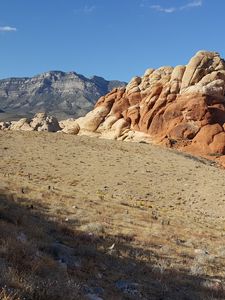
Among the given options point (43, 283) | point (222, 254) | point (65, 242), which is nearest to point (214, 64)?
point (222, 254)

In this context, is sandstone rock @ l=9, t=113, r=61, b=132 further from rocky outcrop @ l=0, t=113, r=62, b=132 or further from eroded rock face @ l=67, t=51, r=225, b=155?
eroded rock face @ l=67, t=51, r=225, b=155

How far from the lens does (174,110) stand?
224 ft

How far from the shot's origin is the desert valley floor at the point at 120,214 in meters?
12.6

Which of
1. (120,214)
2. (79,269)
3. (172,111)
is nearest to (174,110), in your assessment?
(172,111)

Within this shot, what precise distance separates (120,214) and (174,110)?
44.9 meters

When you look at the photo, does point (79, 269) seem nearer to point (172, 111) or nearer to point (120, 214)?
point (120, 214)

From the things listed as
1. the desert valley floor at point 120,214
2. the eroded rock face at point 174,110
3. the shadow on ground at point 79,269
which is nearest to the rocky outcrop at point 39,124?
the eroded rock face at point 174,110

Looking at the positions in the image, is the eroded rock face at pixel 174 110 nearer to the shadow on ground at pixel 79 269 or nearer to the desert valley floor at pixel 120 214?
the desert valley floor at pixel 120 214

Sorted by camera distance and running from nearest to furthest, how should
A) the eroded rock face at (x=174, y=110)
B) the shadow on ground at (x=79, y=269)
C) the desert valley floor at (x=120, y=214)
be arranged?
the shadow on ground at (x=79, y=269)
the desert valley floor at (x=120, y=214)
the eroded rock face at (x=174, y=110)

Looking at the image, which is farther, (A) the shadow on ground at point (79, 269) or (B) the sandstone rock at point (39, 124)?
(B) the sandstone rock at point (39, 124)

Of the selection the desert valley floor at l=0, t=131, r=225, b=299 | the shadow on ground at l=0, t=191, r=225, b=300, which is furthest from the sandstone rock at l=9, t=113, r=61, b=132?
the shadow on ground at l=0, t=191, r=225, b=300

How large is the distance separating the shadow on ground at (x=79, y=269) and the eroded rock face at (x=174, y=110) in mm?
48409

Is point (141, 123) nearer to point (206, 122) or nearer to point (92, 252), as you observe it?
point (206, 122)

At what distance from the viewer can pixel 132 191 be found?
133 ft
